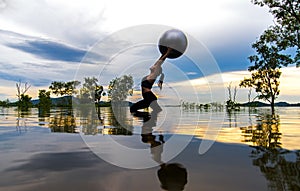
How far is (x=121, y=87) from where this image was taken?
673 cm

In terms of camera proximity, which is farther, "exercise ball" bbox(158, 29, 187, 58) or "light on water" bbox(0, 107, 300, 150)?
"light on water" bbox(0, 107, 300, 150)

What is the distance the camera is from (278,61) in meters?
38.4

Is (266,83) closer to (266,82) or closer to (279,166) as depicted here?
(266,82)

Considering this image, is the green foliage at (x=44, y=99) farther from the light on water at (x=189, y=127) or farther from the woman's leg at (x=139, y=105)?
the woman's leg at (x=139, y=105)

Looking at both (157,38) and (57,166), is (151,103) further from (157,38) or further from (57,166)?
(57,166)

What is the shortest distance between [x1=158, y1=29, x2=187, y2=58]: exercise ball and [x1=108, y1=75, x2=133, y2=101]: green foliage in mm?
1360

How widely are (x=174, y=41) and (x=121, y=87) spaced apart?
6.28 feet

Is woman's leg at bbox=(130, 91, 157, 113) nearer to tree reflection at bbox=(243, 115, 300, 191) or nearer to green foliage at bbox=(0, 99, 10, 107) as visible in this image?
tree reflection at bbox=(243, 115, 300, 191)

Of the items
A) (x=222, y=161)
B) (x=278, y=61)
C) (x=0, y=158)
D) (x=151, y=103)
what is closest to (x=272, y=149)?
(x=222, y=161)

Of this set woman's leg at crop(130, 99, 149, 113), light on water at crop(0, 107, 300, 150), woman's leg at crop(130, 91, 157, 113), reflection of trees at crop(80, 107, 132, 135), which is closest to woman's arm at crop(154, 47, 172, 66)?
woman's leg at crop(130, 91, 157, 113)

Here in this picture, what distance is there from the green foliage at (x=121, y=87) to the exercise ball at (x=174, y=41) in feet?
4.46

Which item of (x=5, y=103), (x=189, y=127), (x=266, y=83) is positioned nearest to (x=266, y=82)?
(x=266, y=83)

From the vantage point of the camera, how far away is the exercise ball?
22.2 ft

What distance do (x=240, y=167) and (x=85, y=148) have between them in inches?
150
